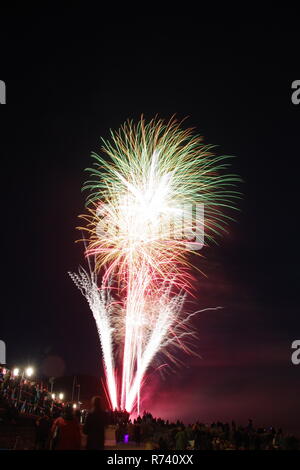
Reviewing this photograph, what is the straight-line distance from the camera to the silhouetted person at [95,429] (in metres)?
8.21

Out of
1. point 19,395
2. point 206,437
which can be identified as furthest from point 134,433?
point 19,395

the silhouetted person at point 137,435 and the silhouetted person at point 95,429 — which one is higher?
the silhouetted person at point 95,429

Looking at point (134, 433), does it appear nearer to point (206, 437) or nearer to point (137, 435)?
point (137, 435)

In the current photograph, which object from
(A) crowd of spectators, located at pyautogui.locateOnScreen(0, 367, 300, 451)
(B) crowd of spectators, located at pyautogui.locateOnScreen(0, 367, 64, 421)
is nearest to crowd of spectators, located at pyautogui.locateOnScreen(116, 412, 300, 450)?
(A) crowd of spectators, located at pyautogui.locateOnScreen(0, 367, 300, 451)

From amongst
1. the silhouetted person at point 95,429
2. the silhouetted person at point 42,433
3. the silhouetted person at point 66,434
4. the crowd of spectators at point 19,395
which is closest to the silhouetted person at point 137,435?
the silhouetted person at point 42,433

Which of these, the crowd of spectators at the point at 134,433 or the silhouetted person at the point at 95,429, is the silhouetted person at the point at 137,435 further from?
the silhouetted person at the point at 95,429

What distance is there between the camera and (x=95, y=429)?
324 inches

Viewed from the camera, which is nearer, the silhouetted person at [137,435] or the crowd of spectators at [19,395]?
the silhouetted person at [137,435]

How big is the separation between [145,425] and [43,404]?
12.6 m

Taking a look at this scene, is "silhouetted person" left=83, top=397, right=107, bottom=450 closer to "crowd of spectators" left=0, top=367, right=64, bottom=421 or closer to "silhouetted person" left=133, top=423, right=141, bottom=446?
"silhouetted person" left=133, top=423, right=141, bottom=446

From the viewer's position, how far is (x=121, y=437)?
18781 mm

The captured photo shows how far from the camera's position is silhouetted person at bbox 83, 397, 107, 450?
821cm

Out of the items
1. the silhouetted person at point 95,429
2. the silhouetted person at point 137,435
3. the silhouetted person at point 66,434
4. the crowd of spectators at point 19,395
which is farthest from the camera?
the crowd of spectators at point 19,395

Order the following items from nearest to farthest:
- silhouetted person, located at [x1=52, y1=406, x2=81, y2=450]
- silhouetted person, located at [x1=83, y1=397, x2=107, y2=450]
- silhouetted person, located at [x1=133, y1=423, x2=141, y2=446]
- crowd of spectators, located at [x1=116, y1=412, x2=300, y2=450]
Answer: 1. silhouetted person, located at [x1=83, y1=397, x2=107, y2=450]
2. silhouetted person, located at [x1=52, y1=406, x2=81, y2=450]
3. crowd of spectators, located at [x1=116, y1=412, x2=300, y2=450]
4. silhouetted person, located at [x1=133, y1=423, x2=141, y2=446]
